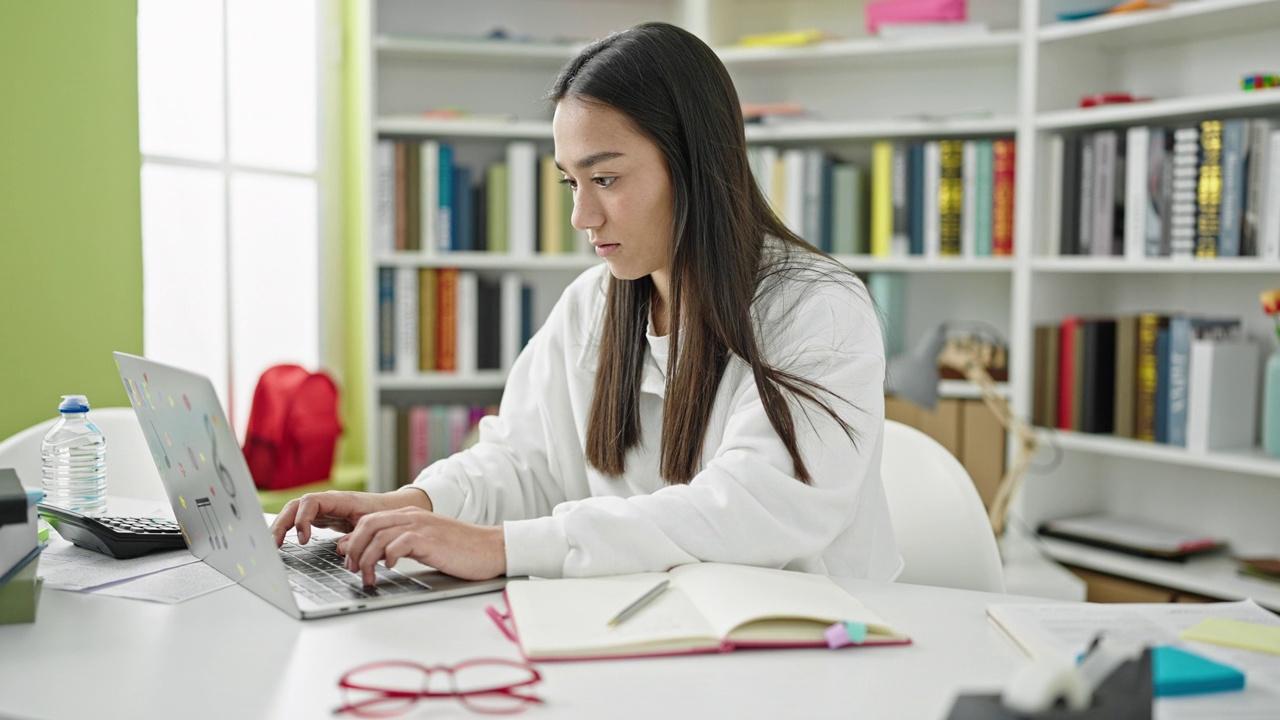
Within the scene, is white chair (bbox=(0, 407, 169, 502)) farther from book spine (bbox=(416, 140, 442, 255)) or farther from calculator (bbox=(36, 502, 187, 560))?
book spine (bbox=(416, 140, 442, 255))

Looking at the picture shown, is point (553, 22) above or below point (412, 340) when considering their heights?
above

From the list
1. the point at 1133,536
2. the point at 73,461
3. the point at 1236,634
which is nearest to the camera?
the point at 1236,634

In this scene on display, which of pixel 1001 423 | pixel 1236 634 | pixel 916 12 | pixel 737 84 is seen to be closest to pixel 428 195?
pixel 737 84

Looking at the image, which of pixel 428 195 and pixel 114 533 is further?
pixel 428 195

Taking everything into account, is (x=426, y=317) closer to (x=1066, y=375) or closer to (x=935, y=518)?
(x=1066, y=375)

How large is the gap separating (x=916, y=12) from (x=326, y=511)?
215cm

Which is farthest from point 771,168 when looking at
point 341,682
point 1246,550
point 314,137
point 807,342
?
point 341,682

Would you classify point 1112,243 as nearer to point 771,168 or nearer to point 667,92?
point 771,168

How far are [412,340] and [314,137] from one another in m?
0.62

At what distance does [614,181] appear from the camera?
135cm

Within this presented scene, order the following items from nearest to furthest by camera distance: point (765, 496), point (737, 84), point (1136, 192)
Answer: point (765, 496), point (1136, 192), point (737, 84)

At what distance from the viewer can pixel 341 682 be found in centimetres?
79

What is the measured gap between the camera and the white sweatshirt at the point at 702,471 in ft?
3.53

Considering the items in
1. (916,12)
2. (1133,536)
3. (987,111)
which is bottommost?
(1133,536)
